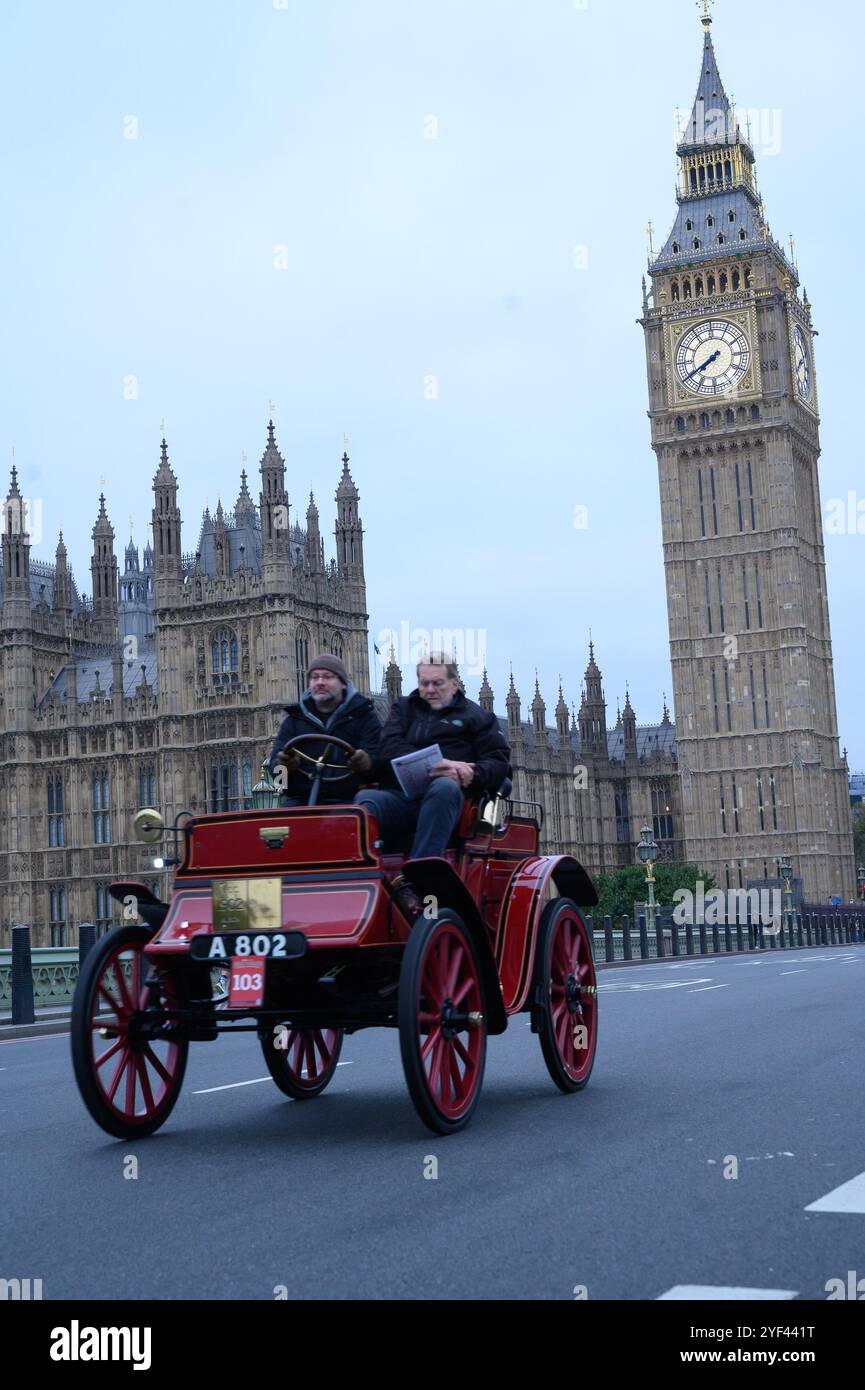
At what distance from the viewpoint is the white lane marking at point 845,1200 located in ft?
15.8

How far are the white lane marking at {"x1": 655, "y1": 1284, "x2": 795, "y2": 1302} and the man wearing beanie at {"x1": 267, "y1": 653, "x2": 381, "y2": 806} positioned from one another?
11.3 feet

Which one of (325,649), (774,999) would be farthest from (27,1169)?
(325,649)

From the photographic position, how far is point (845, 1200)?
495 cm

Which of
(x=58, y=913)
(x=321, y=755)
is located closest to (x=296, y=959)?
(x=321, y=755)

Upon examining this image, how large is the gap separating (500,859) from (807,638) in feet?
248

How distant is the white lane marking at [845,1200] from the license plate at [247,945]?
208 centimetres

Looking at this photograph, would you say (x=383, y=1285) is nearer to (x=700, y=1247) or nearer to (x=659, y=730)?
(x=700, y=1247)

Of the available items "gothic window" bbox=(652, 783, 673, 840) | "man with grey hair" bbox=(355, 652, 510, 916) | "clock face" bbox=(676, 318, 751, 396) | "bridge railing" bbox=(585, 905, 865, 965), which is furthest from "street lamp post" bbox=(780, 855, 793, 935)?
"man with grey hair" bbox=(355, 652, 510, 916)

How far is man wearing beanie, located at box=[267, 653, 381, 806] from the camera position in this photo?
7184 mm

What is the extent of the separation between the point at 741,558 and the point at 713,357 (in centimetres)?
1009

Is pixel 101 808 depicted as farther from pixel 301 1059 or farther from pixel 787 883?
pixel 301 1059

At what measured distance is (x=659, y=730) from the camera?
91438 mm

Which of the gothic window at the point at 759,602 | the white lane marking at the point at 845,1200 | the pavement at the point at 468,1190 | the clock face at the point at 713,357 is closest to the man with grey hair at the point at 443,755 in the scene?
the pavement at the point at 468,1190

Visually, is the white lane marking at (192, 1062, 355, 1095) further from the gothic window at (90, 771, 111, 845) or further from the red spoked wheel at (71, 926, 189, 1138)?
the gothic window at (90, 771, 111, 845)
